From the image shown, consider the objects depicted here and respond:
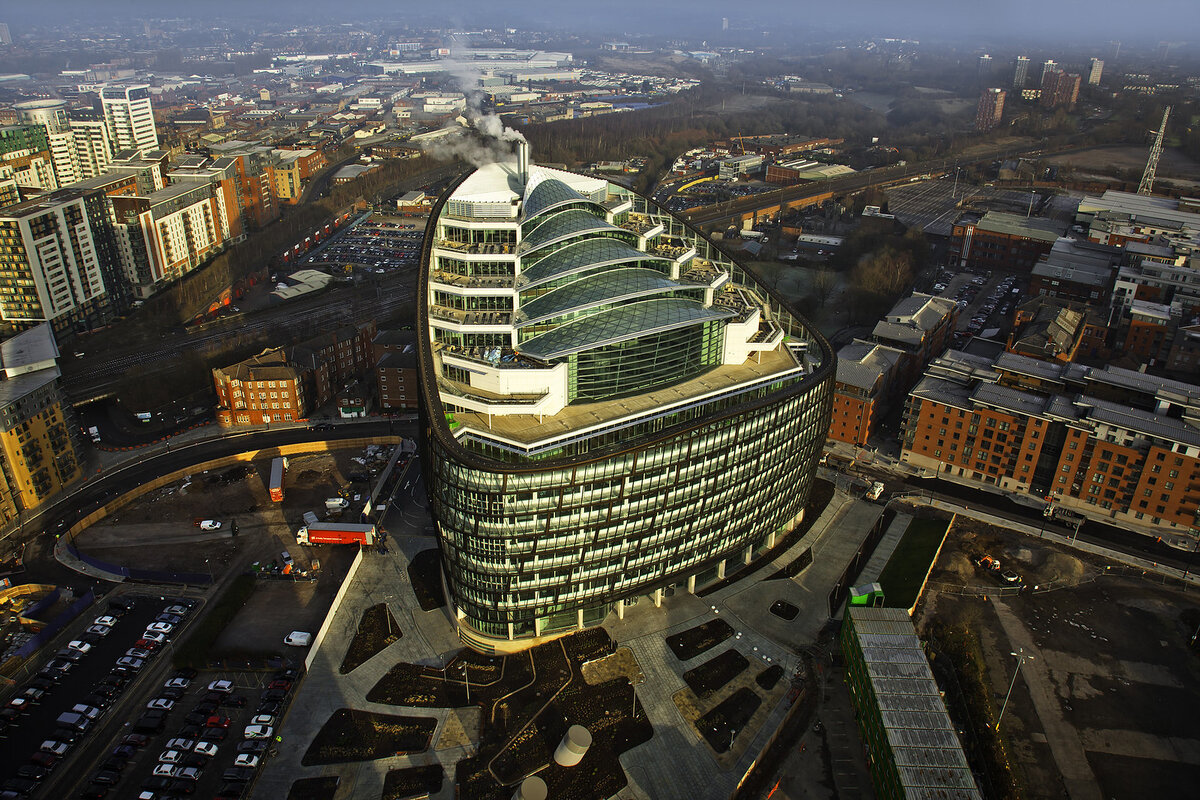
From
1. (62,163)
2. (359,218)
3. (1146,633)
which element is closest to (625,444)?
(1146,633)

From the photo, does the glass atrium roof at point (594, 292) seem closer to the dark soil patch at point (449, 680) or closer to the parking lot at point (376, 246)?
the dark soil patch at point (449, 680)

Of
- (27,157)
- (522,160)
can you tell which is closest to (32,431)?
(522,160)

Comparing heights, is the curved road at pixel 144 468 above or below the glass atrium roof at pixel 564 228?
below

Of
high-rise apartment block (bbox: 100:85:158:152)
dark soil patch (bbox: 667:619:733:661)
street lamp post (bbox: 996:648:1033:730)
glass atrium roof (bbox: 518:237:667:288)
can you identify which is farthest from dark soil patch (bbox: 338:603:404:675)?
high-rise apartment block (bbox: 100:85:158:152)

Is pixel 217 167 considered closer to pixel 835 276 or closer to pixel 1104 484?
pixel 835 276

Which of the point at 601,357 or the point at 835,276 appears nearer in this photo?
the point at 601,357

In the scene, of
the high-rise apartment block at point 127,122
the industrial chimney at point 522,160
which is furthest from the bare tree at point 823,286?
the high-rise apartment block at point 127,122
